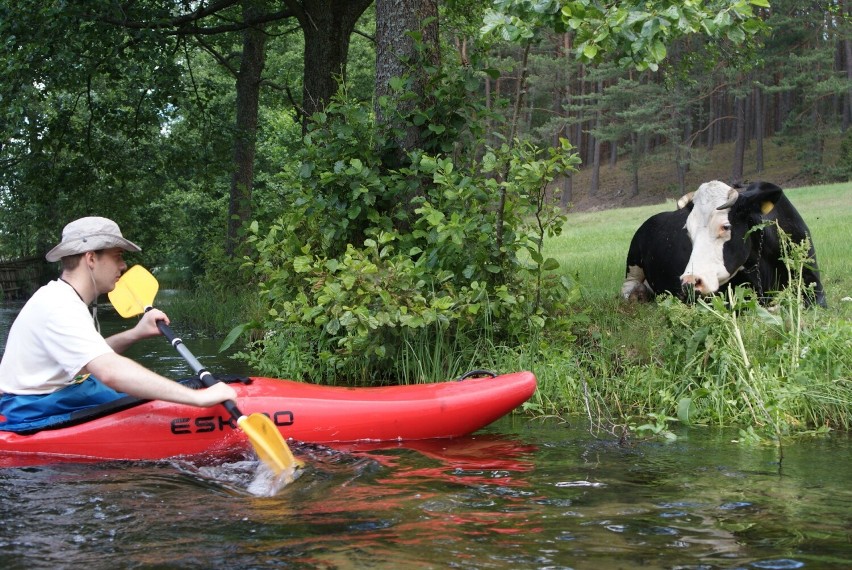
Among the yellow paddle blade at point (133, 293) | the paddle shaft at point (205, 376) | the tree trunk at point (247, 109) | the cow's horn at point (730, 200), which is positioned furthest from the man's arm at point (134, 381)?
the tree trunk at point (247, 109)

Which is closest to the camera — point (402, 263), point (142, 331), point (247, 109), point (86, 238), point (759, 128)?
point (86, 238)

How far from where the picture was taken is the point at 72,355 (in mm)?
4512

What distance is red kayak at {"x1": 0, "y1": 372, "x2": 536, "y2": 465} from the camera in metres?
4.98

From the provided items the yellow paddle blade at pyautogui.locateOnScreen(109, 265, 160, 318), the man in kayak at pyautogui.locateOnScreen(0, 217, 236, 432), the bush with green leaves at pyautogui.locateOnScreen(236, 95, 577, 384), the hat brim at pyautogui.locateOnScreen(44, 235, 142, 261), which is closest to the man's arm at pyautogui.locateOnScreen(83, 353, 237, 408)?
the man in kayak at pyautogui.locateOnScreen(0, 217, 236, 432)

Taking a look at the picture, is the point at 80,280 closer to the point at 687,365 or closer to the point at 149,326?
the point at 149,326

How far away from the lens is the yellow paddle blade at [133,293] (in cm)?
588

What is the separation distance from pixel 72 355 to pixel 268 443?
1.07 metres

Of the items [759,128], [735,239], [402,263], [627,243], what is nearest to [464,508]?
[402,263]

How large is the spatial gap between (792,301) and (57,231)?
22501mm

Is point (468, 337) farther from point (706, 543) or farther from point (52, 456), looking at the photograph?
point (706, 543)

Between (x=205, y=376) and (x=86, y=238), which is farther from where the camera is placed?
(x=205, y=376)

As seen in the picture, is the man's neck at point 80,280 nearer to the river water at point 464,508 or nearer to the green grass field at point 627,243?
the river water at point 464,508

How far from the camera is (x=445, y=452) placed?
16.4 feet

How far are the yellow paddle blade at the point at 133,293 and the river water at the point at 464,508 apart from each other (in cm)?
131
